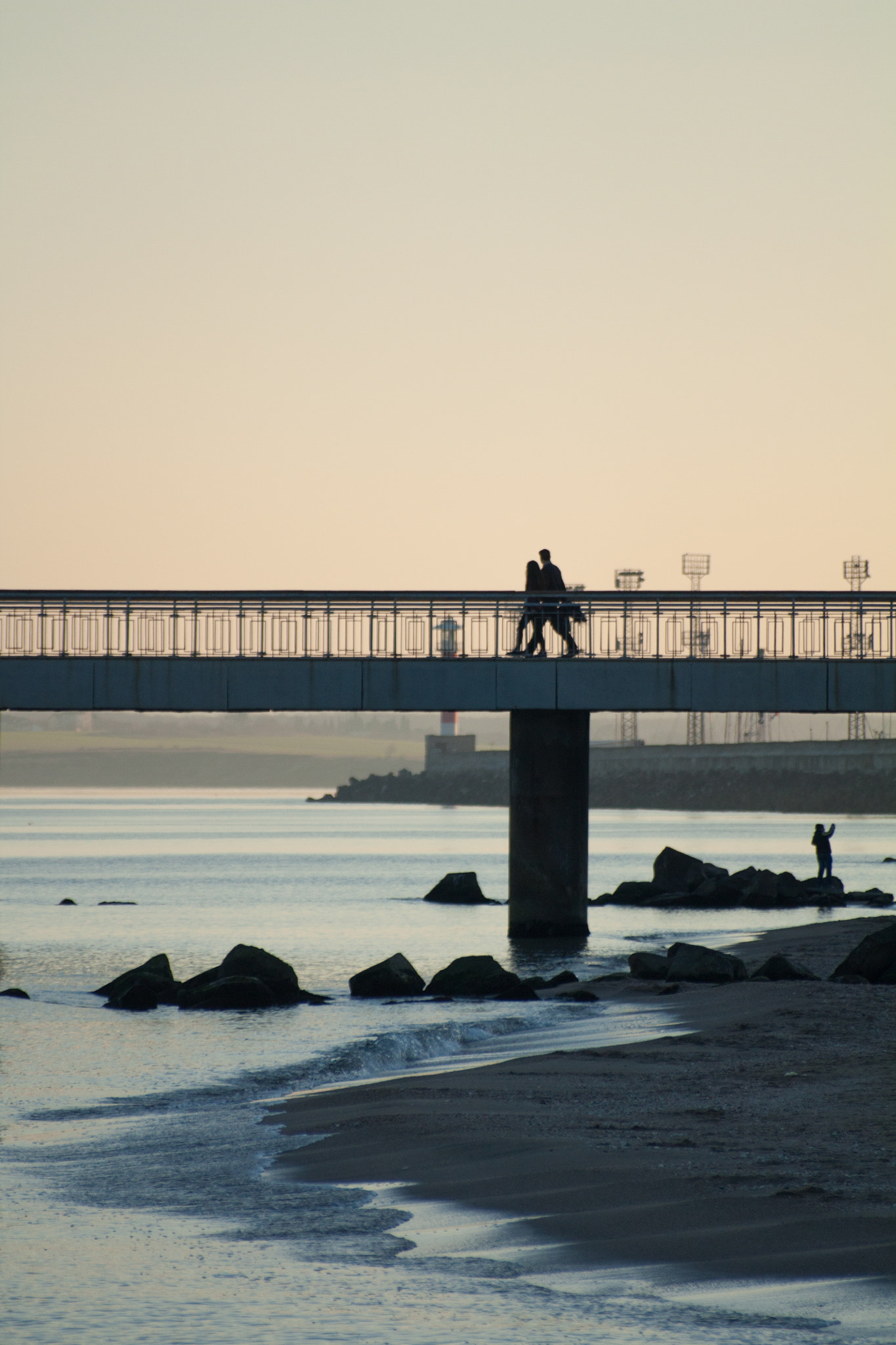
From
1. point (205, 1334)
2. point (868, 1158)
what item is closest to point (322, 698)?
point (868, 1158)

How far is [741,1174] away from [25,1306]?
191 inches

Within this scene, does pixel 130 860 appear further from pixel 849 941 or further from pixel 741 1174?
pixel 741 1174

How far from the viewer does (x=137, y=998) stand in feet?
78.7

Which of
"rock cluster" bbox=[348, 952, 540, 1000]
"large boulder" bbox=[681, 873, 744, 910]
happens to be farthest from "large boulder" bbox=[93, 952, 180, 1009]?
"large boulder" bbox=[681, 873, 744, 910]

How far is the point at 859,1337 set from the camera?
292 inches

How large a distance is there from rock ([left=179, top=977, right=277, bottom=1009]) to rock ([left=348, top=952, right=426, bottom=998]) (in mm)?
1914

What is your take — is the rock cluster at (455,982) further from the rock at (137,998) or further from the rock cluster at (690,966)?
the rock at (137,998)

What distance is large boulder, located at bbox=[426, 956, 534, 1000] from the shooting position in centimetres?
2452

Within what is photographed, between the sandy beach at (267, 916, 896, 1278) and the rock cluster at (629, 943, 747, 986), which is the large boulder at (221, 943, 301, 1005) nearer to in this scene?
the rock cluster at (629, 943, 747, 986)

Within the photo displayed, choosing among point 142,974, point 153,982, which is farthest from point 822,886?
point 153,982

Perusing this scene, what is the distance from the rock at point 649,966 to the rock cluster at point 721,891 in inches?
792

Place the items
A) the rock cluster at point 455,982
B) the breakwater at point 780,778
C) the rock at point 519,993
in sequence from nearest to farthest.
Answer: the rock at point 519,993 < the rock cluster at point 455,982 < the breakwater at point 780,778

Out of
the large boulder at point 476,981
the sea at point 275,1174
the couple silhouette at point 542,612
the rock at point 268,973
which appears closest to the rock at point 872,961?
the sea at point 275,1174

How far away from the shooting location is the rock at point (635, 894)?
47406mm
